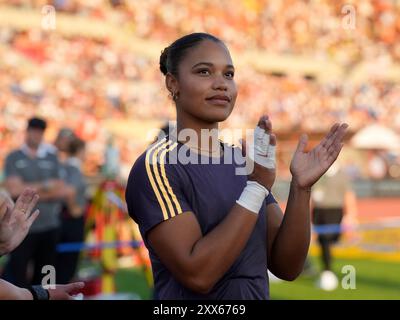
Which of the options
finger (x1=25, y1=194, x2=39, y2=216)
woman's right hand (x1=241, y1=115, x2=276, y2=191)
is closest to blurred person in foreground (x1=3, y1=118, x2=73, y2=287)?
finger (x1=25, y1=194, x2=39, y2=216)

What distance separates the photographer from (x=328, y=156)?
96.7 inches

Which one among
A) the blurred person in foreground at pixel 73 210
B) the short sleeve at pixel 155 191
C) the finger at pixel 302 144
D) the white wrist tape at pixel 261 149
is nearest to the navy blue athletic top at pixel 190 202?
the short sleeve at pixel 155 191

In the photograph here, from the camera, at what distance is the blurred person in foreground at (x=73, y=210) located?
8320 millimetres

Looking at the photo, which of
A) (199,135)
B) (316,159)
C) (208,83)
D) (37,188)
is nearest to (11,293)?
(199,135)

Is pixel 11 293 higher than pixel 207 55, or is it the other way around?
pixel 207 55

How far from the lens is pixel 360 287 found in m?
9.55

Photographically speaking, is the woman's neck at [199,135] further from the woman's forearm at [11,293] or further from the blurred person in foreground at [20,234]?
the woman's forearm at [11,293]

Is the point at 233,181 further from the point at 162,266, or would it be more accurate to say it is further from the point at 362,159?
the point at 362,159

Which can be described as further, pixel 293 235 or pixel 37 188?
pixel 37 188

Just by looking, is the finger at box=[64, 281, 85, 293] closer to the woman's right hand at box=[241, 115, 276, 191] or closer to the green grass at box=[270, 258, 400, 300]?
the woman's right hand at box=[241, 115, 276, 191]

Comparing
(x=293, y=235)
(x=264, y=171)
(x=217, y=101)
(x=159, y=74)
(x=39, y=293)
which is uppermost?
(x=159, y=74)

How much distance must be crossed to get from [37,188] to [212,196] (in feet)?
17.6

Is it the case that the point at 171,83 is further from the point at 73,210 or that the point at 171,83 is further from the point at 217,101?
the point at 73,210
